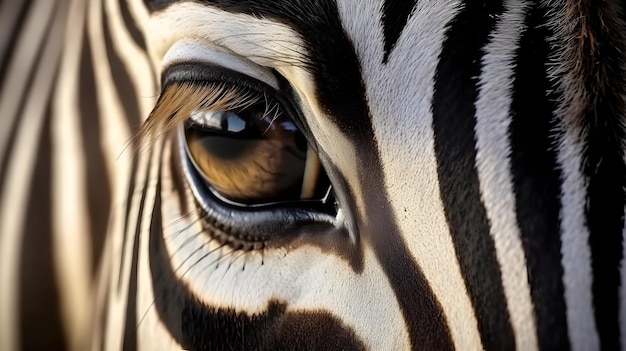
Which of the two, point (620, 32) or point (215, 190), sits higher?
point (620, 32)

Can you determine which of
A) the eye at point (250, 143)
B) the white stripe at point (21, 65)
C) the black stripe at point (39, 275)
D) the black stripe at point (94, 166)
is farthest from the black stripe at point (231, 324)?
the white stripe at point (21, 65)

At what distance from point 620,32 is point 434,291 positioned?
0.35 m

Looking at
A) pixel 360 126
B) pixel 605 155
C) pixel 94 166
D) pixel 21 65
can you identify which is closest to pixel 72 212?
pixel 94 166

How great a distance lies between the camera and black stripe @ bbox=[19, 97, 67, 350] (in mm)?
1483

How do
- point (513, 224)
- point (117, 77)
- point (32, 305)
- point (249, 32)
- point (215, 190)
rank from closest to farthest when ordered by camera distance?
point (513, 224) < point (249, 32) < point (215, 190) < point (117, 77) < point (32, 305)

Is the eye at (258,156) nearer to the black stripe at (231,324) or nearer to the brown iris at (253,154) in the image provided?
the brown iris at (253,154)

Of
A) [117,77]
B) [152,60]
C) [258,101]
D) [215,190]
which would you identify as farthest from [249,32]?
[117,77]

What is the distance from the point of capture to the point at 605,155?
729 mm

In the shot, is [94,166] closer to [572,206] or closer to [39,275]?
[39,275]

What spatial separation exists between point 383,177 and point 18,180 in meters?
1.01

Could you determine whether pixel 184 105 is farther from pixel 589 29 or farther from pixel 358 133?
pixel 589 29

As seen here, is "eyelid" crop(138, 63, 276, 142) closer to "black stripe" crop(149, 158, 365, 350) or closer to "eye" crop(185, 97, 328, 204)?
"eye" crop(185, 97, 328, 204)

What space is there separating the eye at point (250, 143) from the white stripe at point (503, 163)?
23 centimetres

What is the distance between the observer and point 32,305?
1.50m
